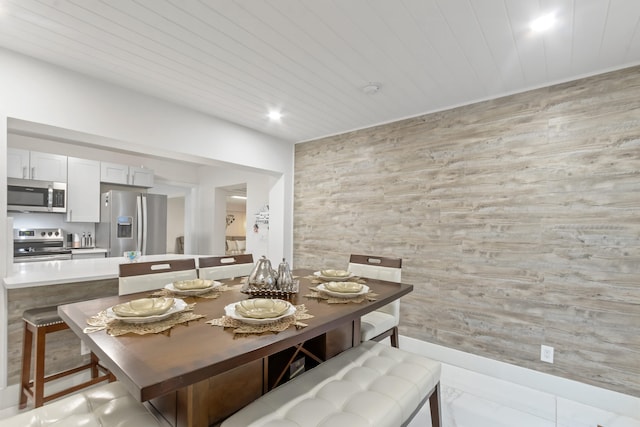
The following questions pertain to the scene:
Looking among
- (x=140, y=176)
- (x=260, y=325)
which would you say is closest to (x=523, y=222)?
(x=260, y=325)

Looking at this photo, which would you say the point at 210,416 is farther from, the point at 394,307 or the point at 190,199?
the point at 190,199

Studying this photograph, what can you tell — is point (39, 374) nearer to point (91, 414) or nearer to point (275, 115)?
point (91, 414)

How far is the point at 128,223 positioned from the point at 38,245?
3.49ft

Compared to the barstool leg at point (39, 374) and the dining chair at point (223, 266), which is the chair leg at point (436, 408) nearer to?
the dining chair at point (223, 266)

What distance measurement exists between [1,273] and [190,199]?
4.43m

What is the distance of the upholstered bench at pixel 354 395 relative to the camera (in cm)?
113

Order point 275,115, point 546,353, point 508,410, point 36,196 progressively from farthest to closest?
point 36,196 → point 275,115 → point 546,353 → point 508,410

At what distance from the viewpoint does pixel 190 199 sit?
6352 millimetres

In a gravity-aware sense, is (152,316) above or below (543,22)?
below

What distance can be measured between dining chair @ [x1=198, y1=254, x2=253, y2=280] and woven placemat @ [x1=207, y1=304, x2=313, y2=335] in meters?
1.08

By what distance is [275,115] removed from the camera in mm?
3170

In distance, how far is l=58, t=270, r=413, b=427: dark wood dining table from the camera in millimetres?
911

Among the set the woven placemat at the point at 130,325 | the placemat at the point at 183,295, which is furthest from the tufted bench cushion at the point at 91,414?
the placemat at the point at 183,295

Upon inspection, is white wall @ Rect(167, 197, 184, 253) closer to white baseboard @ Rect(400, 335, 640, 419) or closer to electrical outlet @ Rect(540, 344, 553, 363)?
white baseboard @ Rect(400, 335, 640, 419)
